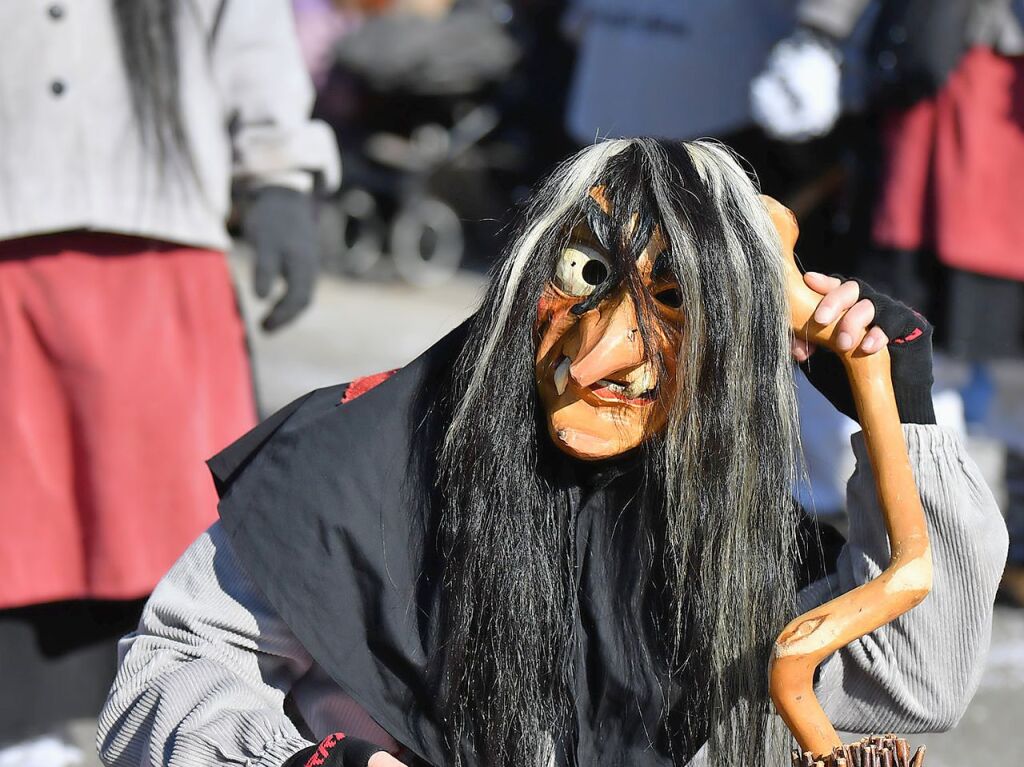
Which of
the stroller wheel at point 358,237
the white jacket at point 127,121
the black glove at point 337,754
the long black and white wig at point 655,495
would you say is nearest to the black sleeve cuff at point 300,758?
the black glove at point 337,754

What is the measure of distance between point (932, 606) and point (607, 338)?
0.44m

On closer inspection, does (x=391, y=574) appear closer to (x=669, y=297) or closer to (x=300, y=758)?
(x=300, y=758)

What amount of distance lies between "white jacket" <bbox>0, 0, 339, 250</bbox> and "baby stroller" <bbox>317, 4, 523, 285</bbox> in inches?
160

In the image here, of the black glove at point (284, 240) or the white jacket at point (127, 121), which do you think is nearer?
the white jacket at point (127, 121)

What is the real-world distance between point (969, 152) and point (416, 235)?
4207 mm

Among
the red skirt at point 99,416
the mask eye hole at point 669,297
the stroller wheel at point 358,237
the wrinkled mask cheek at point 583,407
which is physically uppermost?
the mask eye hole at point 669,297

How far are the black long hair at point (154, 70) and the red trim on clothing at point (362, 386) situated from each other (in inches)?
40.0

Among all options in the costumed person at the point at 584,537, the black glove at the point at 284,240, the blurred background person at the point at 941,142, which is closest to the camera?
the costumed person at the point at 584,537

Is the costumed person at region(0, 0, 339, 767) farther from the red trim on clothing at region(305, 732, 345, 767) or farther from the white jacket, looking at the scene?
the red trim on clothing at region(305, 732, 345, 767)

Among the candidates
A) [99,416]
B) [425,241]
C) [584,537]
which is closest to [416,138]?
[425,241]

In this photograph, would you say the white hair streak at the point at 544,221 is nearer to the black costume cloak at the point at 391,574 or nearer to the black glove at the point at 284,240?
the black costume cloak at the point at 391,574

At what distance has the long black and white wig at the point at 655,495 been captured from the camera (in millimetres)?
1376

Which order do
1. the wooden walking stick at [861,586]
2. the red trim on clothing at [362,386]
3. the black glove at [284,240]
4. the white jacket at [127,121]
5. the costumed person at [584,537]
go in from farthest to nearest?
the black glove at [284,240] → the white jacket at [127,121] → the red trim on clothing at [362,386] → the costumed person at [584,537] → the wooden walking stick at [861,586]

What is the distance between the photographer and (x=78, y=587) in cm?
247
